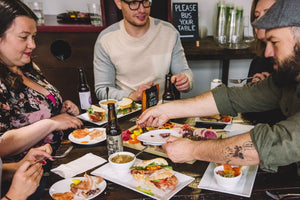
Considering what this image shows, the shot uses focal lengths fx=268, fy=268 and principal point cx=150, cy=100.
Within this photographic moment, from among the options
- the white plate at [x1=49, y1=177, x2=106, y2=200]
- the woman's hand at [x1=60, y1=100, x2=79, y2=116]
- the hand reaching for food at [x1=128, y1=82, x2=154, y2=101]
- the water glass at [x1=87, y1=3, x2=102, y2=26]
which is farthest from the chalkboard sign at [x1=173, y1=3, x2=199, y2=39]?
the white plate at [x1=49, y1=177, x2=106, y2=200]

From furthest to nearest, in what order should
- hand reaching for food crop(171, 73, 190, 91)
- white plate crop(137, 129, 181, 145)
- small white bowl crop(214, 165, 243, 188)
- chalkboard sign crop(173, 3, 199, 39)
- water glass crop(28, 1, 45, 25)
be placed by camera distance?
chalkboard sign crop(173, 3, 199, 39)
water glass crop(28, 1, 45, 25)
hand reaching for food crop(171, 73, 190, 91)
white plate crop(137, 129, 181, 145)
small white bowl crop(214, 165, 243, 188)

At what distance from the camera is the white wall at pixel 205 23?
3566 millimetres

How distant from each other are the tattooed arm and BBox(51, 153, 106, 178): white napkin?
372mm

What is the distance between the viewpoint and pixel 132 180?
120 centimetres

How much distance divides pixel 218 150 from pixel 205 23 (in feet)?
9.45

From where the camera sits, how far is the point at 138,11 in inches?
95.5

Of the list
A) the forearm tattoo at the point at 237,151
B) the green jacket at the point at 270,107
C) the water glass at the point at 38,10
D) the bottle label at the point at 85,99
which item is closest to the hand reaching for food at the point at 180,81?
the green jacket at the point at 270,107

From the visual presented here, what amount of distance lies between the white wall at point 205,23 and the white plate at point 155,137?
7.86 ft

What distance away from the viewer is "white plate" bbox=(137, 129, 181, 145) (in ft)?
4.64

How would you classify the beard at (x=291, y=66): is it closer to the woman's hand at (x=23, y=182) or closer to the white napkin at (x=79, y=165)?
the white napkin at (x=79, y=165)

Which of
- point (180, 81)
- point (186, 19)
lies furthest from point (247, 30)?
point (180, 81)

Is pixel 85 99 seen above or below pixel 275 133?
below

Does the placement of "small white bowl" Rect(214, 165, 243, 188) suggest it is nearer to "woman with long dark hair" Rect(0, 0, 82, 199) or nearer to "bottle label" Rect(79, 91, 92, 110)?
"woman with long dark hair" Rect(0, 0, 82, 199)

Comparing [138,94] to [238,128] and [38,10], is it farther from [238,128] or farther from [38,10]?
[38,10]
